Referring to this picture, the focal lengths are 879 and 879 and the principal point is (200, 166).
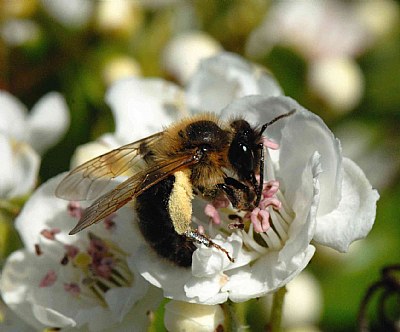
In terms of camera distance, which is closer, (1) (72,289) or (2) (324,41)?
(1) (72,289)

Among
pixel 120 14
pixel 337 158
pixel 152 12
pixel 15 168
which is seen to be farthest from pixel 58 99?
pixel 337 158

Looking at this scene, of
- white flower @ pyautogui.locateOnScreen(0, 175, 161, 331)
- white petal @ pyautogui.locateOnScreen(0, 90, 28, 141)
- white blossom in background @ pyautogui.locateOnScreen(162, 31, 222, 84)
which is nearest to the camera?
white flower @ pyautogui.locateOnScreen(0, 175, 161, 331)

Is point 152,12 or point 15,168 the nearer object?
point 15,168

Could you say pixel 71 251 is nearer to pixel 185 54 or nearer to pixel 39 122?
pixel 39 122

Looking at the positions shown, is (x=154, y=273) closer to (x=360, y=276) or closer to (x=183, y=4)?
(x=360, y=276)

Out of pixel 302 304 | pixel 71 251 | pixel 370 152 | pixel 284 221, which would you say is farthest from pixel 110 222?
pixel 370 152

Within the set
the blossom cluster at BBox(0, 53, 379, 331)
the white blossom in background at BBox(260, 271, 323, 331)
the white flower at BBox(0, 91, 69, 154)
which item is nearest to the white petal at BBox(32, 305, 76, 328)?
the blossom cluster at BBox(0, 53, 379, 331)

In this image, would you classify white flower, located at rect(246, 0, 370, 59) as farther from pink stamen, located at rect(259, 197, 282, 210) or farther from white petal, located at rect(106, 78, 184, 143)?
pink stamen, located at rect(259, 197, 282, 210)
